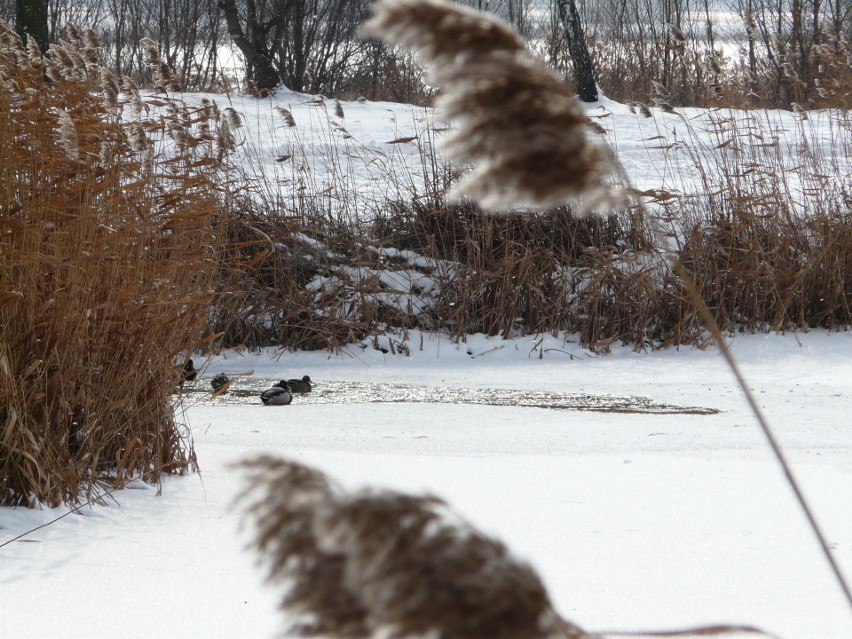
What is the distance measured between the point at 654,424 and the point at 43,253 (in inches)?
91.6

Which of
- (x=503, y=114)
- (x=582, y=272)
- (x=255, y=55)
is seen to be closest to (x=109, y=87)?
(x=503, y=114)

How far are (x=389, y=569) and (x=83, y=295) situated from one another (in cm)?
208

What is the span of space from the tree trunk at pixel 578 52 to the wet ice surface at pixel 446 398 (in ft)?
24.7

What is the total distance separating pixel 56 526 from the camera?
2.08 m

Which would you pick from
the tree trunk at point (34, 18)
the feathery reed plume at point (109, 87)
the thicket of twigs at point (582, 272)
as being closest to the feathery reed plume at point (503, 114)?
the feathery reed plume at point (109, 87)

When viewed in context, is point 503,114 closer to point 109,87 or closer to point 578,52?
point 109,87

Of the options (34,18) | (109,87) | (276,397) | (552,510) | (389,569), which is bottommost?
(552,510)

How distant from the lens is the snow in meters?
1.58

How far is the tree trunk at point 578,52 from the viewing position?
11.2 meters

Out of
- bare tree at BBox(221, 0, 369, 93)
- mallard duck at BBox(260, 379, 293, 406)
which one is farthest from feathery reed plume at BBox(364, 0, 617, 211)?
bare tree at BBox(221, 0, 369, 93)

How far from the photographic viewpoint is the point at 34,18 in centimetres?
782

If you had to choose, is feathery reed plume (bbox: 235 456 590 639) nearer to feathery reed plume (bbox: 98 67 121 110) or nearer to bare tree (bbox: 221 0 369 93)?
feathery reed plume (bbox: 98 67 121 110)

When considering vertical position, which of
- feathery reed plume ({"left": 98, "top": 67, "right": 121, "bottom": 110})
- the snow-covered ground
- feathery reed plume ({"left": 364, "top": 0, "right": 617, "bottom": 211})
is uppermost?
feathery reed plume ({"left": 98, "top": 67, "right": 121, "bottom": 110})

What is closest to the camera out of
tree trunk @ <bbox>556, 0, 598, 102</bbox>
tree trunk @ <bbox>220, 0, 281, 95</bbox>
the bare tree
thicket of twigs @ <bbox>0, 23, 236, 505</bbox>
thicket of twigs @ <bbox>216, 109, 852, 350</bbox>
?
thicket of twigs @ <bbox>0, 23, 236, 505</bbox>
